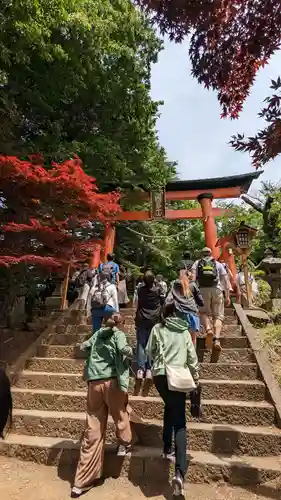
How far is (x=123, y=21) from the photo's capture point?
409 inches

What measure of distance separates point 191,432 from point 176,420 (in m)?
0.88

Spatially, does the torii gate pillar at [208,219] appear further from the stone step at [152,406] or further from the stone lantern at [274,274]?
the stone step at [152,406]

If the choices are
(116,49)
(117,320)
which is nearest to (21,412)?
(117,320)

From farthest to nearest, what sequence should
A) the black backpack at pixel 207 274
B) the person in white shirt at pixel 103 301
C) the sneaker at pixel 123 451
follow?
the person in white shirt at pixel 103 301
the black backpack at pixel 207 274
the sneaker at pixel 123 451

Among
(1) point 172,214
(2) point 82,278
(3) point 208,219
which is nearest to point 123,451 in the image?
(2) point 82,278

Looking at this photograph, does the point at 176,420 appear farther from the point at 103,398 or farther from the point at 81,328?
the point at 81,328

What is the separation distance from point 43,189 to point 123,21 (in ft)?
20.0

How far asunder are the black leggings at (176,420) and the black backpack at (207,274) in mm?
2295

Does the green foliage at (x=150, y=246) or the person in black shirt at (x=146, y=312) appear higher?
the green foliage at (x=150, y=246)

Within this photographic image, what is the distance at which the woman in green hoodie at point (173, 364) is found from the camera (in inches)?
147

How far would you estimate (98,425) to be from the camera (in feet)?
13.5

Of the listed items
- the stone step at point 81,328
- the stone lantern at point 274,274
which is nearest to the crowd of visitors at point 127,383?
the stone step at point 81,328

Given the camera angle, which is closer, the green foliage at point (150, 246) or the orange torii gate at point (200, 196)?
the orange torii gate at point (200, 196)

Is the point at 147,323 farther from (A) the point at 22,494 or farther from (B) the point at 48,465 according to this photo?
(A) the point at 22,494
